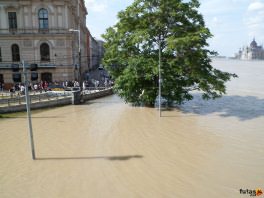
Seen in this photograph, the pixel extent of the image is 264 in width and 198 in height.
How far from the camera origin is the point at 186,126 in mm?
19297

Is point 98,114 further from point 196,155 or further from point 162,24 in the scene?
point 196,155

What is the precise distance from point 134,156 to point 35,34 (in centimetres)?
2917

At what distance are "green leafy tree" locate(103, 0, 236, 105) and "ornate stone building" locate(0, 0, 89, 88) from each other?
1463cm

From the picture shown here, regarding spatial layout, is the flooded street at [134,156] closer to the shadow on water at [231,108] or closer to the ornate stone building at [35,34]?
the shadow on water at [231,108]

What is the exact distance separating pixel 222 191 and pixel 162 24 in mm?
16277

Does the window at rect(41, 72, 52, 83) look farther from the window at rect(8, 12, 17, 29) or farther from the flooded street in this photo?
the flooded street

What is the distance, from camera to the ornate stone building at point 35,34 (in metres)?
36.8

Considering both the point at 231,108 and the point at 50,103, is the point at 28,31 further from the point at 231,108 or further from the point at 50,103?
the point at 231,108

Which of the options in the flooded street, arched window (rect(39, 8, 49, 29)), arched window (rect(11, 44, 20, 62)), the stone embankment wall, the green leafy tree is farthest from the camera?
arched window (rect(11, 44, 20, 62))

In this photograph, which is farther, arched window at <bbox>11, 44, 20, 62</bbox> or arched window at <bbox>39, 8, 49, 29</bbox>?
arched window at <bbox>11, 44, 20, 62</bbox>

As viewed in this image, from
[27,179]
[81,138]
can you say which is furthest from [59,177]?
[81,138]

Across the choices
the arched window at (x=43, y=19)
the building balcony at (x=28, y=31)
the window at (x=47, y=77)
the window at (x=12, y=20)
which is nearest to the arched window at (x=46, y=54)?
the window at (x=47, y=77)

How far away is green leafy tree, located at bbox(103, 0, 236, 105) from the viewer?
22703mm

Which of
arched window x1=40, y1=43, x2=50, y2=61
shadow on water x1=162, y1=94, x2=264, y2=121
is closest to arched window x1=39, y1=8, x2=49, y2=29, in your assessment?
arched window x1=40, y1=43, x2=50, y2=61
